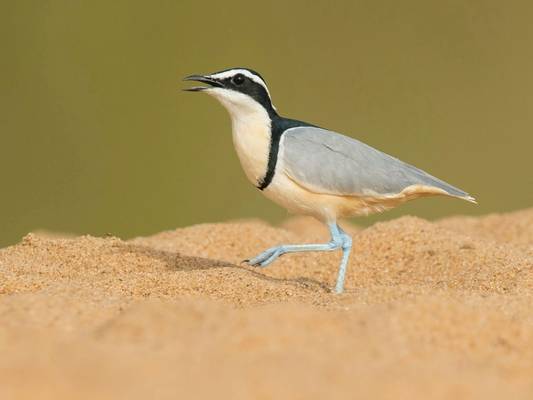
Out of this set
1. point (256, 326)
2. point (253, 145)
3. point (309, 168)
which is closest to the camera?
point (256, 326)

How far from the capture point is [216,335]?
3014 mm

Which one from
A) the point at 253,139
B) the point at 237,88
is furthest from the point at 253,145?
the point at 237,88

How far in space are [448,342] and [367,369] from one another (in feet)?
2.00

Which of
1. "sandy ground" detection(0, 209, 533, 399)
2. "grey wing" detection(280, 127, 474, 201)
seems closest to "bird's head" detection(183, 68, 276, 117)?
"grey wing" detection(280, 127, 474, 201)

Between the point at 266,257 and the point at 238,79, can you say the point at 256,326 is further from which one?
the point at 238,79

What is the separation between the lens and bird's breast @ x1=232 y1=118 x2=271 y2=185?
15.3 ft

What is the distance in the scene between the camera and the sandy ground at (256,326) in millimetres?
2545

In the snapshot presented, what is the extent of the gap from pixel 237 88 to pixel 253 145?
31cm

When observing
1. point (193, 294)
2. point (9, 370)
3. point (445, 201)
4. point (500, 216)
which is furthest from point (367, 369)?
point (445, 201)

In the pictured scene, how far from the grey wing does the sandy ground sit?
1.75ft

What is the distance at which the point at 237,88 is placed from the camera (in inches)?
187

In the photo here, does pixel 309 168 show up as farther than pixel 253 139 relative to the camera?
No

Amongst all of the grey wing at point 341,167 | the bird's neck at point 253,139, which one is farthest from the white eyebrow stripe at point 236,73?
the grey wing at point 341,167

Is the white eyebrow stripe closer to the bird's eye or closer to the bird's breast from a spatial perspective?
the bird's eye
